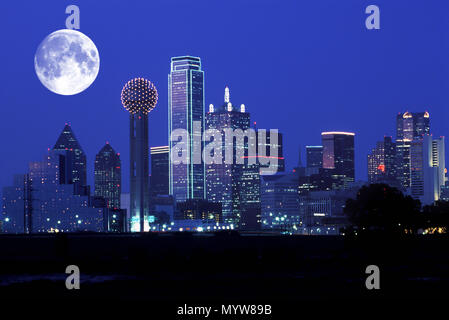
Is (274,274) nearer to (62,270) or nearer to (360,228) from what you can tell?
(62,270)

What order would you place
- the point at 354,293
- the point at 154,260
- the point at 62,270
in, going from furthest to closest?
the point at 154,260 → the point at 62,270 → the point at 354,293

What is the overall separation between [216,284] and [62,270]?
44.4m

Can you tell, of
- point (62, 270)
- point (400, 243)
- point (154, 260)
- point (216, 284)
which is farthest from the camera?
point (400, 243)

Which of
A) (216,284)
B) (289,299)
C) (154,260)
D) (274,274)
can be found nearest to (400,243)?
(154,260)

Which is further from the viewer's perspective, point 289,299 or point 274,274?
point 274,274

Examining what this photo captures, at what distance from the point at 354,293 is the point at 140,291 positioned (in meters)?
21.9

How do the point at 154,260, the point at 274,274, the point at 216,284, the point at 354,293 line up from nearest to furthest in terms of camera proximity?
the point at 354,293 < the point at 216,284 < the point at 274,274 < the point at 154,260
